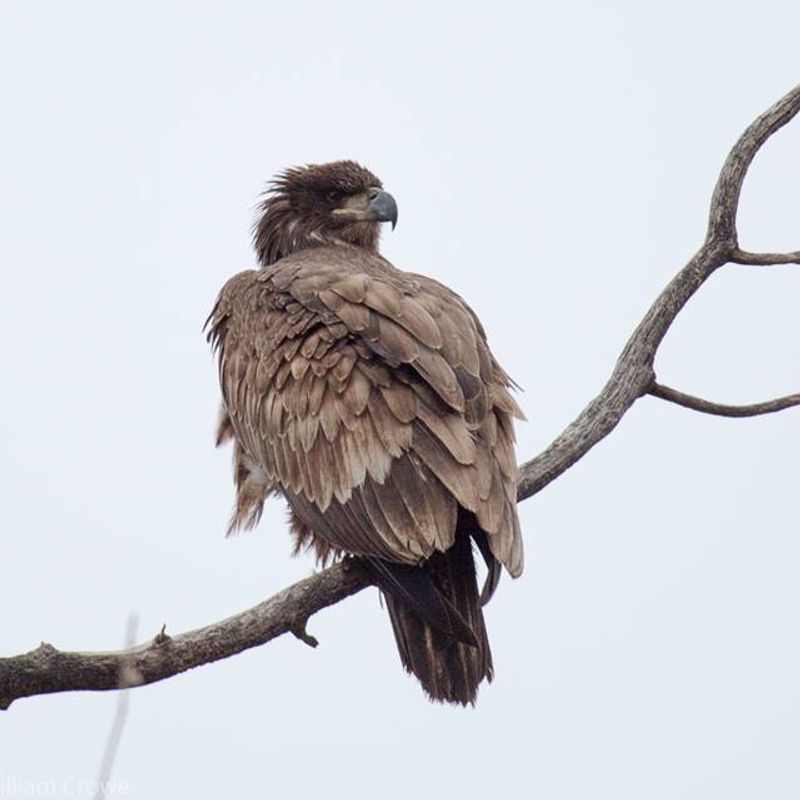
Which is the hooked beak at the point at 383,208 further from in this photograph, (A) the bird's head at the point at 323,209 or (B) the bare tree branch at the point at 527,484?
(B) the bare tree branch at the point at 527,484

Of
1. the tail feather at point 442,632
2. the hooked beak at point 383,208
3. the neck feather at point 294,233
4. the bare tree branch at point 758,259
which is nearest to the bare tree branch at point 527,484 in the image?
the bare tree branch at point 758,259

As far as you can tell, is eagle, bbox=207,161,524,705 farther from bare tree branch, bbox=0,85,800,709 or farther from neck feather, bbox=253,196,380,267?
neck feather, bbox=253,196,380,267

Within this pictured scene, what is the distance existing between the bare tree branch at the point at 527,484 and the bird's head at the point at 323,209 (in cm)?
278

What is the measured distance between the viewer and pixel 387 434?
20.0 feet

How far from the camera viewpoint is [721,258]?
6270mm

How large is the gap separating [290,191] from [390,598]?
3.78 m

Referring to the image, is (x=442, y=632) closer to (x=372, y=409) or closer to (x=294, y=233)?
(x=372, y=409)

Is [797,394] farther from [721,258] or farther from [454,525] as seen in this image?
[454,525]

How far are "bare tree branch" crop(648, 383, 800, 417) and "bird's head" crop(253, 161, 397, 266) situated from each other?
2.71 meters

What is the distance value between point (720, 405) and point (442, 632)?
1709 millimetres

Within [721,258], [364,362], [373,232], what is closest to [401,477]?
[364,362]

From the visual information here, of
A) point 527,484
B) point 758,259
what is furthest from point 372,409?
point 758,259

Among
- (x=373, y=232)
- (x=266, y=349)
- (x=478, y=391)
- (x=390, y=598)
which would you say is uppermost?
(x=373, y=232)

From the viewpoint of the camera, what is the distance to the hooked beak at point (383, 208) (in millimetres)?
8719
